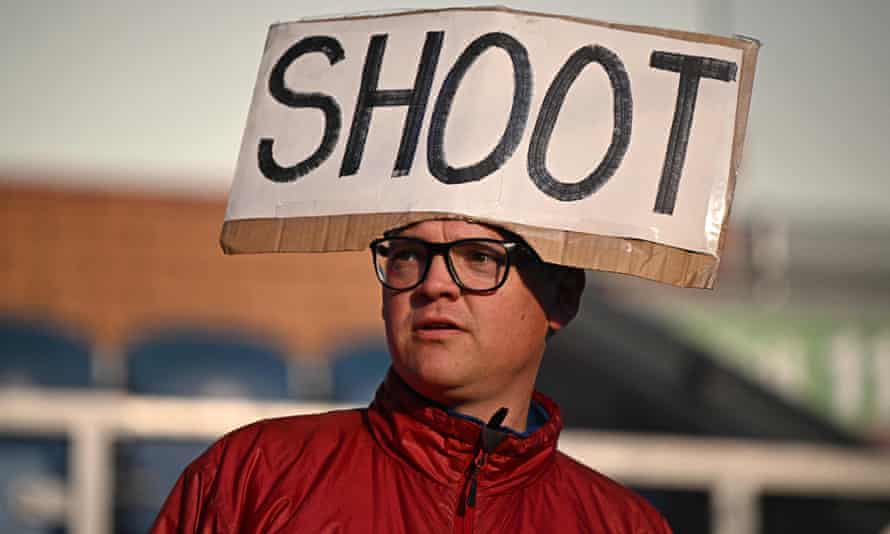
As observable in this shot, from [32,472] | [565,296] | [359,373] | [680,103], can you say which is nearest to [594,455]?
[359,373]

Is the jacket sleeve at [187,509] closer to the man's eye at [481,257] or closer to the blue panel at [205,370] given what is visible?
the man's eye at [481,257]

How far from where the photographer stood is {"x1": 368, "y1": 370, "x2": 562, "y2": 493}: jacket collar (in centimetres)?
248

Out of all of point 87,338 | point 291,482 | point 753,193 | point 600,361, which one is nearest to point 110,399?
point 87,338

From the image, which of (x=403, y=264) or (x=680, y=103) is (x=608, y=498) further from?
(x=680, y=103)

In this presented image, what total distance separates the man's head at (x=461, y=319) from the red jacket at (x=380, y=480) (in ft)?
0.23

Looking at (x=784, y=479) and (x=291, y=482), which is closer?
(x=291, y=482)

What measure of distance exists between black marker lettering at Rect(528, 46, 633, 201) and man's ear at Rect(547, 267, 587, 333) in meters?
0.17

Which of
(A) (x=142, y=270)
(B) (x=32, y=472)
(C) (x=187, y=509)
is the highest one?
(A) (x=142, y=270)

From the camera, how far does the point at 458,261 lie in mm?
2508

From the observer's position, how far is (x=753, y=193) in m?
8.98

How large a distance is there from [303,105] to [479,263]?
47 cm

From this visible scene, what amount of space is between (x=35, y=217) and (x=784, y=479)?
4542mm

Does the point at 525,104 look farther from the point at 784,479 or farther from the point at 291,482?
the point at 784,479

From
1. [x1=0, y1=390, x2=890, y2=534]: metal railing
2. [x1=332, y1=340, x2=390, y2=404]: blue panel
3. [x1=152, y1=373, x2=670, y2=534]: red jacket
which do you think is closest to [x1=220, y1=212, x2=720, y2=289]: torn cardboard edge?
[x1=152, y1=373, x2=670, y2=534]: red jacket
